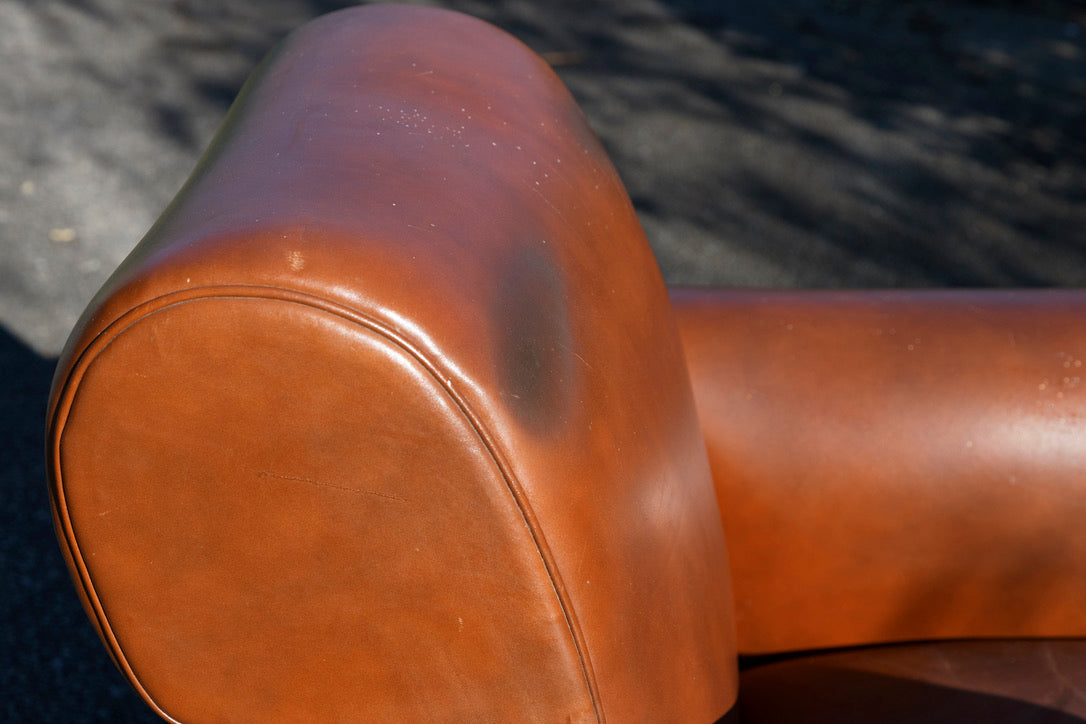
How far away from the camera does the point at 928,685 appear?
928 millimetres

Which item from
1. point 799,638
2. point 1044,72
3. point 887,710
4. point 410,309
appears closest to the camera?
point 410,309

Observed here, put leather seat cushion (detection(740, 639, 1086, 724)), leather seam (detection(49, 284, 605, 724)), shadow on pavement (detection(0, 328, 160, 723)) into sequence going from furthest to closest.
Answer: shadow on pavement (detection(0, 328, 160, 723))
leather seat cushion (detection(740, 639, 1086, 724))
leather seam (detection(49, 284, 605, 724))

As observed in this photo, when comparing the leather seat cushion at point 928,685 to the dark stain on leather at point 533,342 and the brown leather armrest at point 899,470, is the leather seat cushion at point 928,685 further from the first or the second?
the dark stain on leather at point 533,342

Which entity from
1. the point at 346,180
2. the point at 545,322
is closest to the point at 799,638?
the point at 545,322

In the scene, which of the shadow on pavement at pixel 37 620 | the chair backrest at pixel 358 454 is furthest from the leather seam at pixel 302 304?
the shadow on pavement at pixel 37 620

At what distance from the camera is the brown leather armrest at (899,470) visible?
96cm

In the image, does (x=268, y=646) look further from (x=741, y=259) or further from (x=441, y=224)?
(x=741, y=259)

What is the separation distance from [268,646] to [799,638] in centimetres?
60

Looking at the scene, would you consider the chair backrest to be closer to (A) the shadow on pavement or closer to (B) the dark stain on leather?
(B) the dark stain on leather

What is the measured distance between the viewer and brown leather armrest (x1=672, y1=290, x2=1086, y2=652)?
96 cm

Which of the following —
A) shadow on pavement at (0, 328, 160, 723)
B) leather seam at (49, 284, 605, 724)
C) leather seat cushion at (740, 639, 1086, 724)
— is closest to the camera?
leather seam at (49, 284, 605, 724)

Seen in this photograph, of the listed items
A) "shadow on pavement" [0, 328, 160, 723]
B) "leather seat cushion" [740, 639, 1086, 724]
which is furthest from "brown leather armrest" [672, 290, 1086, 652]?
"shadow on pavement" [0, 328, 160, 723]

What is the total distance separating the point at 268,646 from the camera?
58cm

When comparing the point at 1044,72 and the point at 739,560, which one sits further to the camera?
the point at 1044,72
